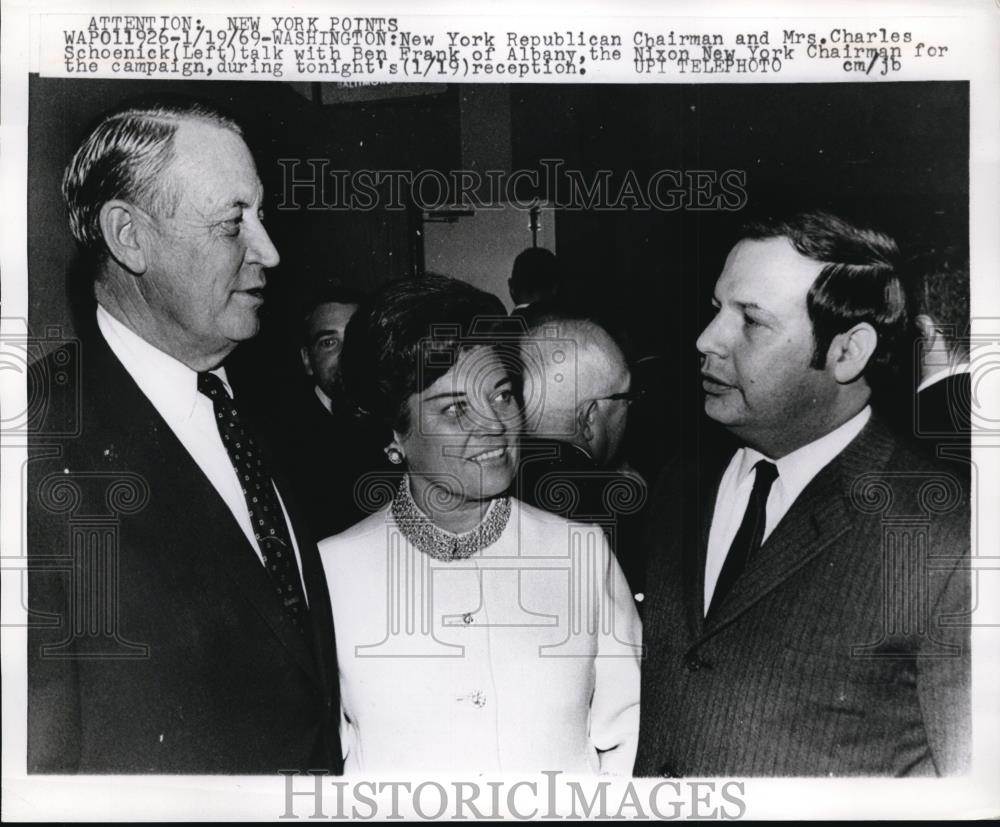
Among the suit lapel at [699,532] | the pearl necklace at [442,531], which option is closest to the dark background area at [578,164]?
the suit lapel at [699,532]

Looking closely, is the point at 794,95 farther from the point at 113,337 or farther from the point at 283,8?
the point at 113,337

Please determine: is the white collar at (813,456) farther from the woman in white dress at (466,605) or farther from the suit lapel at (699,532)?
the woman in white dress at (466,605)

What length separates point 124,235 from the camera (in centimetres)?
229

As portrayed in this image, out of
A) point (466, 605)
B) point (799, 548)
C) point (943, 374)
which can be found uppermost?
point (943, 374)

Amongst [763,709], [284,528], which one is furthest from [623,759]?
[284,528]

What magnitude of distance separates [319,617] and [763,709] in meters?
0.93

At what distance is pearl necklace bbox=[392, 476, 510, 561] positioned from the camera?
2.34 metres

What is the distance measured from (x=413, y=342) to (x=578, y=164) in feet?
1.64

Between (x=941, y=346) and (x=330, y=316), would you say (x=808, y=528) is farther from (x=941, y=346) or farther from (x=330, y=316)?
(x=330, y=316)

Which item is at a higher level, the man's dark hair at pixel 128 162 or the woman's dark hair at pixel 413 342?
the man's dark hair at pixel 128 162

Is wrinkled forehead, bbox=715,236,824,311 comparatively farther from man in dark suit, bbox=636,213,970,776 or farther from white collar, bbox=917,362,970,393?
white collar, bbox=917,362,970,393

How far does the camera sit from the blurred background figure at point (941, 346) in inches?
92.7

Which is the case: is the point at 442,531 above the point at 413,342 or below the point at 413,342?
below

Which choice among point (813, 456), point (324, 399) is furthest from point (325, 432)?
point (813, 456)
